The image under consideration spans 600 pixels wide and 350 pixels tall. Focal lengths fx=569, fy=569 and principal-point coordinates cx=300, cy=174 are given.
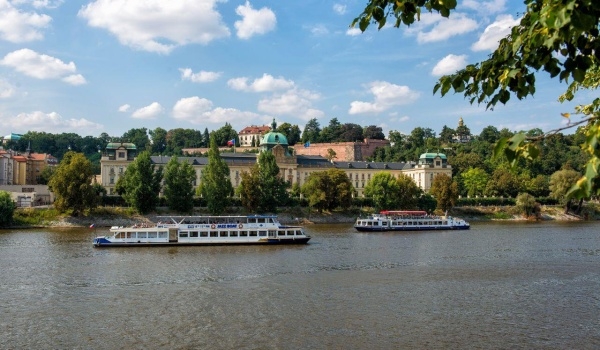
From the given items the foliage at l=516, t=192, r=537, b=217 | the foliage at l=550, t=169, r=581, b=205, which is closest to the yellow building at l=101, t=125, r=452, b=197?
the foliage at l=516, t=192, r=537, b=217

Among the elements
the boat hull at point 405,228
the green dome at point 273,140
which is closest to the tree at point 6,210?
the boat hull at point 405,228

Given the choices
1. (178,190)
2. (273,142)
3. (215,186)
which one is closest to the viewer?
(215,186)

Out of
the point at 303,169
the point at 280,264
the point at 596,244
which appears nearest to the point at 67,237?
the point at 280,264

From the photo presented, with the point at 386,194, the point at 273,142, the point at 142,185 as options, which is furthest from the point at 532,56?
the point at 273,142

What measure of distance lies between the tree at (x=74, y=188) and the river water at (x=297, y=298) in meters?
31.8

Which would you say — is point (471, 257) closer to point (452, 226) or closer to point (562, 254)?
point (562, 254)

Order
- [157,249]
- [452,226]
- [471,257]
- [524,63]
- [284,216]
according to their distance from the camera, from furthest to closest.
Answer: [284,216]
[452,226]
[157,249]
[471,257]
[524,63]

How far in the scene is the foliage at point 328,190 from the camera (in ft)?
336

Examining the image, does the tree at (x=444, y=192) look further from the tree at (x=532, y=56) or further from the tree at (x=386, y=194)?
the tree at (x=532, y=56)

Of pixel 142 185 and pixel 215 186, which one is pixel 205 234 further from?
pixel 215 186

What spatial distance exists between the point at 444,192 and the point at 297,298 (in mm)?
83635

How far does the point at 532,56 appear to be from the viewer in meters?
7.73

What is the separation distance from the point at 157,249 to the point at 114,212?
39020mm

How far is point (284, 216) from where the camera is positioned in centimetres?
10325
